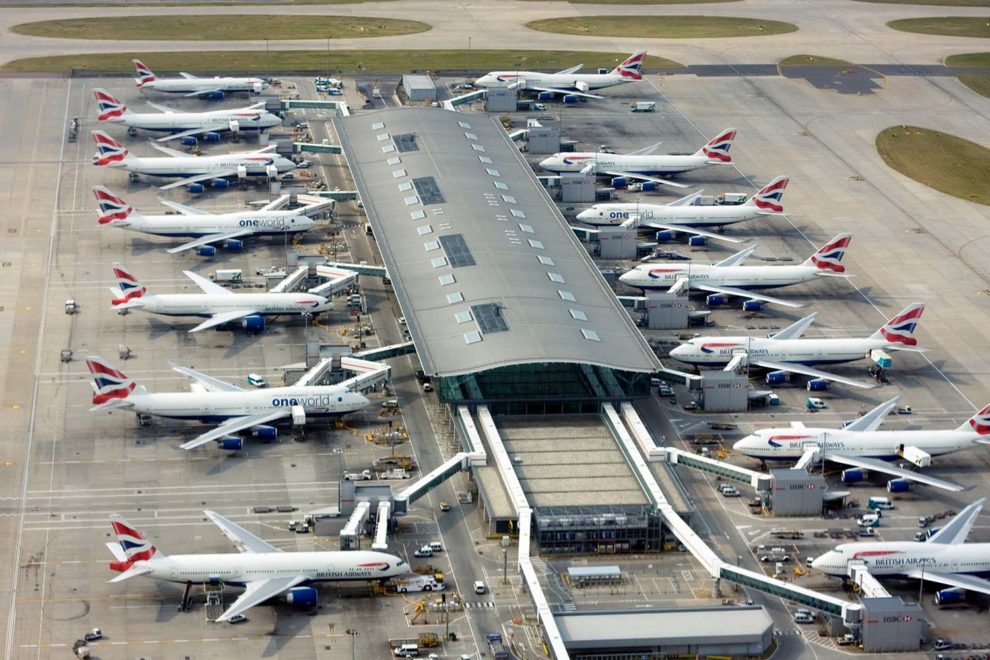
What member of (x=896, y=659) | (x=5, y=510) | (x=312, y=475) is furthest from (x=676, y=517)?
(x=5, y=510)

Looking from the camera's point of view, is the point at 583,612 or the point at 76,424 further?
the point at 76,424

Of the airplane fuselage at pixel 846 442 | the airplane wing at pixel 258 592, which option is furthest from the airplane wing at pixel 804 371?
the airplane wing at pixel 258 592

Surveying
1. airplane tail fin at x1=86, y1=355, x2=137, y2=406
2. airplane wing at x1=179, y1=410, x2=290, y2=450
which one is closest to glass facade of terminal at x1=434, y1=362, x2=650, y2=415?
airplane wing at x1=179, y1=410, x2=290, y2=450

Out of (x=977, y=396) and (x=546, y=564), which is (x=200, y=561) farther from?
(x=977, y=396)

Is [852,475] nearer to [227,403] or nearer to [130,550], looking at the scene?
[227,403]

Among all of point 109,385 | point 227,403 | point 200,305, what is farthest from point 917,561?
point 200,305

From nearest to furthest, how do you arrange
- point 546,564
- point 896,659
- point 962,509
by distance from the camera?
point 896,659
point 546,564
point 962,509
